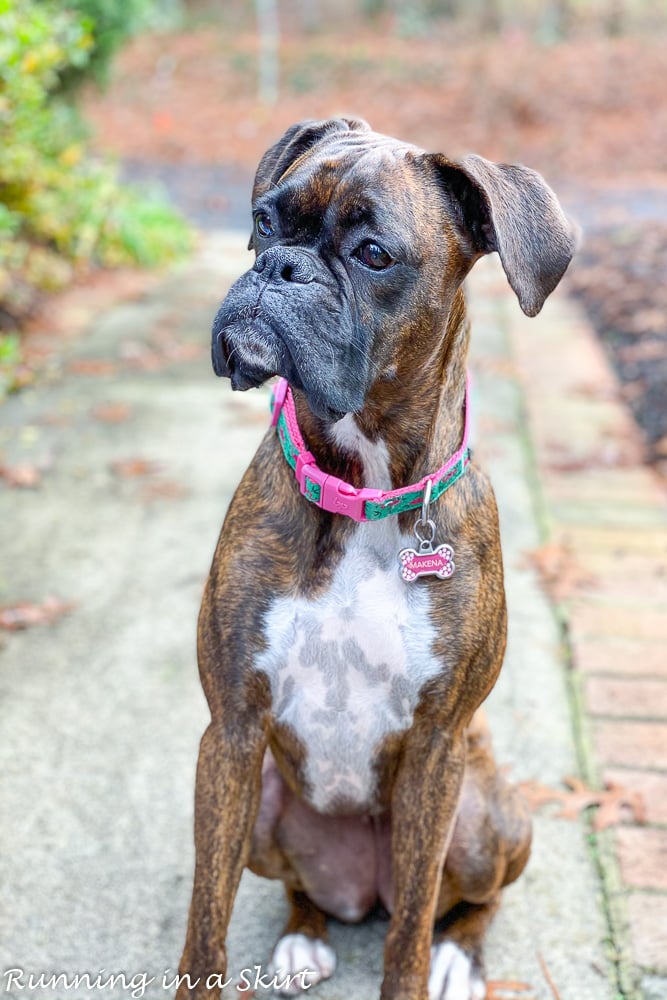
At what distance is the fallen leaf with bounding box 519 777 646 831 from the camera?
310 cm

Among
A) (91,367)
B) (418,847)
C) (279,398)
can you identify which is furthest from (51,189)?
(418,847)

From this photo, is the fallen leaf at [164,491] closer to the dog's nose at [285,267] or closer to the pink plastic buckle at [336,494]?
the pink plastic buckle at [336,494]

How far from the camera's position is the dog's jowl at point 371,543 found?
86.6 inches

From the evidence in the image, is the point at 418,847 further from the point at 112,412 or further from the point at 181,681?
the point at 112,412

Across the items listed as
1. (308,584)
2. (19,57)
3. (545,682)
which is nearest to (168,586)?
(545,682)

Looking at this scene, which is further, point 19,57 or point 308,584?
point 19,57

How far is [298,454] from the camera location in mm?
2357

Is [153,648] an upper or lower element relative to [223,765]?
lower

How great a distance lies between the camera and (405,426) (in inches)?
93.2

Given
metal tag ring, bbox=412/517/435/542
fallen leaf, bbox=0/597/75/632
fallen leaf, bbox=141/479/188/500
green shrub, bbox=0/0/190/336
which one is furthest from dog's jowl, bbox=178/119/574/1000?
green shrub, bbox=0/0/190/336

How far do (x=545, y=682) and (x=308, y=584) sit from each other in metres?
1.62

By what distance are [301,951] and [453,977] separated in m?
0.35

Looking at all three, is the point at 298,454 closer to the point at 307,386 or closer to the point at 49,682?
the point at 307,386

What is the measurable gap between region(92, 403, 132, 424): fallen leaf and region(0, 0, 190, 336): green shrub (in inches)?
35.4
